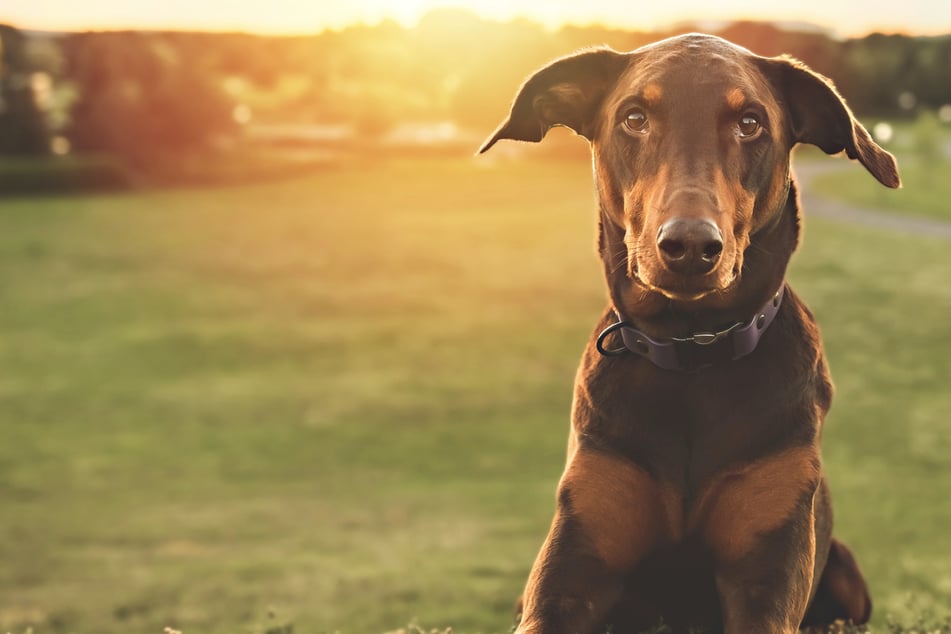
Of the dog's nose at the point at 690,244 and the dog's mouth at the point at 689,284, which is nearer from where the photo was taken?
the dog's nose at the point at 690,244

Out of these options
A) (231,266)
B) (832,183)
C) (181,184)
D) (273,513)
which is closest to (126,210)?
(181,184)

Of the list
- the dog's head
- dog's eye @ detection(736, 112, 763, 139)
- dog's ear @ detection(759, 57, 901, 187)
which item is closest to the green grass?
dog's ear @ detection(759, 57, 901, 187)

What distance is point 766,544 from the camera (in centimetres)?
396

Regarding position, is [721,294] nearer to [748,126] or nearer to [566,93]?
[748,126]

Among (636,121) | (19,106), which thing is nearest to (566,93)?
(636,121)

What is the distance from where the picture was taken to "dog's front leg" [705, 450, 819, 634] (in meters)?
3.90

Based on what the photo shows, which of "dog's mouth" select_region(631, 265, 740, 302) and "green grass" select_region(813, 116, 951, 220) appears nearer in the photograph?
"dog's mouth" select_region(631, 265, 740, 302)

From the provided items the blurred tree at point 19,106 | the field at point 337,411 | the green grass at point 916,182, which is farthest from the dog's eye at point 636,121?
the blurred tree at point 19,106

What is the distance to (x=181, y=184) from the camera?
55188 millimetres

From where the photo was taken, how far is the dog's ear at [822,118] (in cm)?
430

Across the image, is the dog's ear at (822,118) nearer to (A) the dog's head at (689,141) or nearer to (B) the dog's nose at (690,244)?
(A) the dog's head at (689,141)

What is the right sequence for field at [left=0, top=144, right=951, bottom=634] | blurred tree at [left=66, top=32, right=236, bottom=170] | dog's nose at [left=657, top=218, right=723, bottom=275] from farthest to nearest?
blurred tree at [left=66, top=32, right=236, bottom=170] → field at [left=0, top=144, right=951, bottom=634] → dog's nose at [left=657, top=218, right=723, bottom=275]

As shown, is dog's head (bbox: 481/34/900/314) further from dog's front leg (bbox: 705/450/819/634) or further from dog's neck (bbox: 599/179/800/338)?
dog's front leg (bbox: 705/450/819/634)

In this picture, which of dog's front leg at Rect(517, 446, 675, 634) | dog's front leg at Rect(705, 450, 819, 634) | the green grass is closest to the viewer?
dog's front leg at Rect(705, 450, 819, 634)
